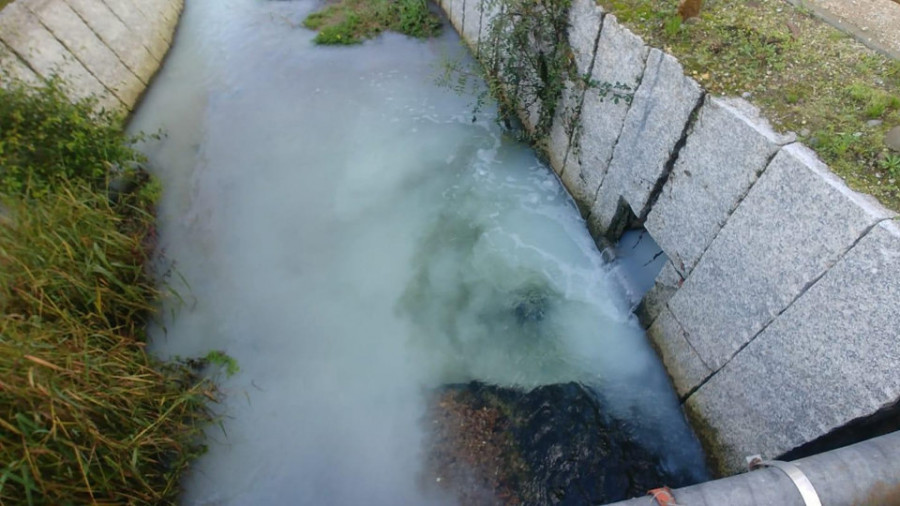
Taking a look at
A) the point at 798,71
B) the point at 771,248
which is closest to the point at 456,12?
the point at 798,71

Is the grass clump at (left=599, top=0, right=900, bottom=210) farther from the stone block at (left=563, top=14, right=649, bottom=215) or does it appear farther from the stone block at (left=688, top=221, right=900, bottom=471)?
the stone block at (left=688, top=221, right=900, bottom=471)

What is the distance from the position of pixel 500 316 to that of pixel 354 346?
1317 mm

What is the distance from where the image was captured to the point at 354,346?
4332 millimetres

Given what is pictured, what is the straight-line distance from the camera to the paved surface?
321 centimetres

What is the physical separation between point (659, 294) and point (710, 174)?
1055 mm

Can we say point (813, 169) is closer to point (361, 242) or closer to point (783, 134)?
point (783, 134)

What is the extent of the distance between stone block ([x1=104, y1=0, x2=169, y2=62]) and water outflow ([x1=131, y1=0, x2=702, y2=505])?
1.12ft

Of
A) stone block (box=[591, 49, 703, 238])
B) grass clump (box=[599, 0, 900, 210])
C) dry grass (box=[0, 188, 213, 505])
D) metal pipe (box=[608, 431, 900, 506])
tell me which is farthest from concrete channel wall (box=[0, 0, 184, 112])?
metal pipe (box=[608, 431, 900, 506])

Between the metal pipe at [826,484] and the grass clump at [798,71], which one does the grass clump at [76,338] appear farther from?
the grass clump at [798,71]

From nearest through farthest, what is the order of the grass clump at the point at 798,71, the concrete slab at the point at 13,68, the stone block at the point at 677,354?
the grass clump at the point at 798,71
the stone block at the point at 677,354
the concrete slab at the point at 13,68

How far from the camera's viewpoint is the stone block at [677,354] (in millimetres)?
3436

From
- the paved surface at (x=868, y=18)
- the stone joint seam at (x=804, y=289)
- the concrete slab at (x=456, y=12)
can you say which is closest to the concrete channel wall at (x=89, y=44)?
the concrete slab at (x=456, y=12)

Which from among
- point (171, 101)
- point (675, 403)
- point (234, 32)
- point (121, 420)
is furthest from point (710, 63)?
point (234, 32)

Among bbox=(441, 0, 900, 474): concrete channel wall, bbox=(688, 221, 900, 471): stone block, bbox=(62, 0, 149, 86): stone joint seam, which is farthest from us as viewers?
bbox=(62, 0, 149, 86): stone joint seam
